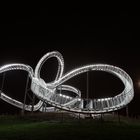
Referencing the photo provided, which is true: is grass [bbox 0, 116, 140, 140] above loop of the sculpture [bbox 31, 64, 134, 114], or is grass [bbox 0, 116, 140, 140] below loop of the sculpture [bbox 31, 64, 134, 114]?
below

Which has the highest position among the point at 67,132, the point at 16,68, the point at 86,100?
the point at 16,68

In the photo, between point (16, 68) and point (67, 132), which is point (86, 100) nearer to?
point (16, 68)

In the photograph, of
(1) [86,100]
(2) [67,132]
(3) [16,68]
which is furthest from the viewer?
(3) [16,68]

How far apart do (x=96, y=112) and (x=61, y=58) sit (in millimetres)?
12043

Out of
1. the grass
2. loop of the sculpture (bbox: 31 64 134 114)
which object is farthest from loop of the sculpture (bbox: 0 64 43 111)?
the grass

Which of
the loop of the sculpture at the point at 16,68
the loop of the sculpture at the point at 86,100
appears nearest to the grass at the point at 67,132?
the loop of the sculpture at the point at 86,100

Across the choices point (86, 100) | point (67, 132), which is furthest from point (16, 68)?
point (67, 132)

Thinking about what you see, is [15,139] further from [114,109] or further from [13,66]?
[13,66]

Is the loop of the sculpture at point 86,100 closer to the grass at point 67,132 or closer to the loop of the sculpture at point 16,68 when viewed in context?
the loop of the sculpture at point 16,68

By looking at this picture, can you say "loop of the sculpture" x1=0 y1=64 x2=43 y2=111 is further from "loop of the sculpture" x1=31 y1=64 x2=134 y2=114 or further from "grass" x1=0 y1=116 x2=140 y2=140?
"grass" x1=0 y1=116 x2=140 y2=140

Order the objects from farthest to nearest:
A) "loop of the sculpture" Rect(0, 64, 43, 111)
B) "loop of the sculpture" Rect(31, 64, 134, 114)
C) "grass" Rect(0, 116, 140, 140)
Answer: "loop of the sculpture" Rect(0, 64, 43, 111)
"loop of the sculpture" Rect(31, 64, 134, 114)
"grass" Rect(0, 116, 140, 140)

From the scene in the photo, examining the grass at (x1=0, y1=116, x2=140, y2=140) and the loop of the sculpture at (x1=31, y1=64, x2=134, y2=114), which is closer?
the grass at (x1=0, y1=116, x2=140, y2=140)

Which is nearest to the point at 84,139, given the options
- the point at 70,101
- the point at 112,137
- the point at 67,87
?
the point at 112,137

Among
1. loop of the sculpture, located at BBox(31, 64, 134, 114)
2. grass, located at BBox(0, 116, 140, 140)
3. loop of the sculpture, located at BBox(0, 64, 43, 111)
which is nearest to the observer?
grass, located at BBox(0, 116, 140, 140)
